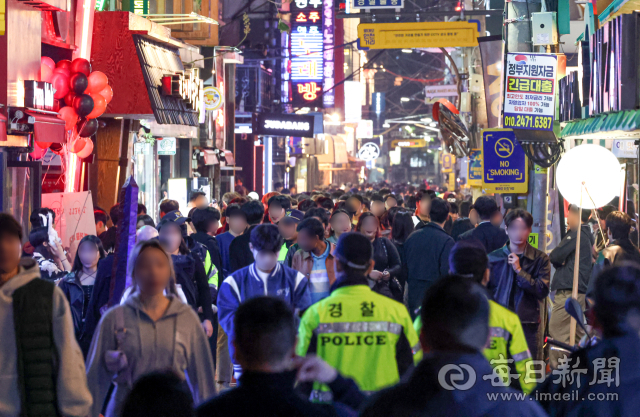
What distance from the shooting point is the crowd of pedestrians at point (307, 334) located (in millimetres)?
2855

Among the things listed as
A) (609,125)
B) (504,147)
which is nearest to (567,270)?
(609,125)

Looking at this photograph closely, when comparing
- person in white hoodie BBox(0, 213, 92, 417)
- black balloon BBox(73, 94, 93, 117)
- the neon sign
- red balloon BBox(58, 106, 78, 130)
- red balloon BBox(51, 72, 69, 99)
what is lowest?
person in white hoodie BBox(0, 213, 92, 417)

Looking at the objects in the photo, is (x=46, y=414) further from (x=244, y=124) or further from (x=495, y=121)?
(x=244, y=124)

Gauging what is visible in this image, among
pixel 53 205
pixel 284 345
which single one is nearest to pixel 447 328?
pixel 284 345

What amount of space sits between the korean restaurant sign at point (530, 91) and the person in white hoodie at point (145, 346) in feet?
24.5

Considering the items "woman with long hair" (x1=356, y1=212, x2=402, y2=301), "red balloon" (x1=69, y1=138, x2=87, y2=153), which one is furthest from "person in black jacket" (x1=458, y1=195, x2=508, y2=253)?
"red balloon" (x1=69, y1=138, x2=87, y2=153)

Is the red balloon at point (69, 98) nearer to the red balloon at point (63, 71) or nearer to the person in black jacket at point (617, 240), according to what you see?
the red balloon at point (63, 71)

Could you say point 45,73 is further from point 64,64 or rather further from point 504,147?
point 504,147

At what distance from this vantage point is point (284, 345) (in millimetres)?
2945

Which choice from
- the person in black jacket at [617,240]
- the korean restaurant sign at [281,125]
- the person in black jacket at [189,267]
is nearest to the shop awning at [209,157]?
the korean restaurant sign at [281,125]

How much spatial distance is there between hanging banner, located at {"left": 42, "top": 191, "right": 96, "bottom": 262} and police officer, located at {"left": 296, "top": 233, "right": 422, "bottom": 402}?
6.78m

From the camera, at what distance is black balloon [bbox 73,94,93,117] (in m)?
12.9

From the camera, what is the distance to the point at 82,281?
278 inches

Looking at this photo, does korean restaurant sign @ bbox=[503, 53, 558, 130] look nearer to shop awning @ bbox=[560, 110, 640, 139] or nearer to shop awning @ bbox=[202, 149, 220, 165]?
shop awning @ bbox=[560, 110, 640, 139]
